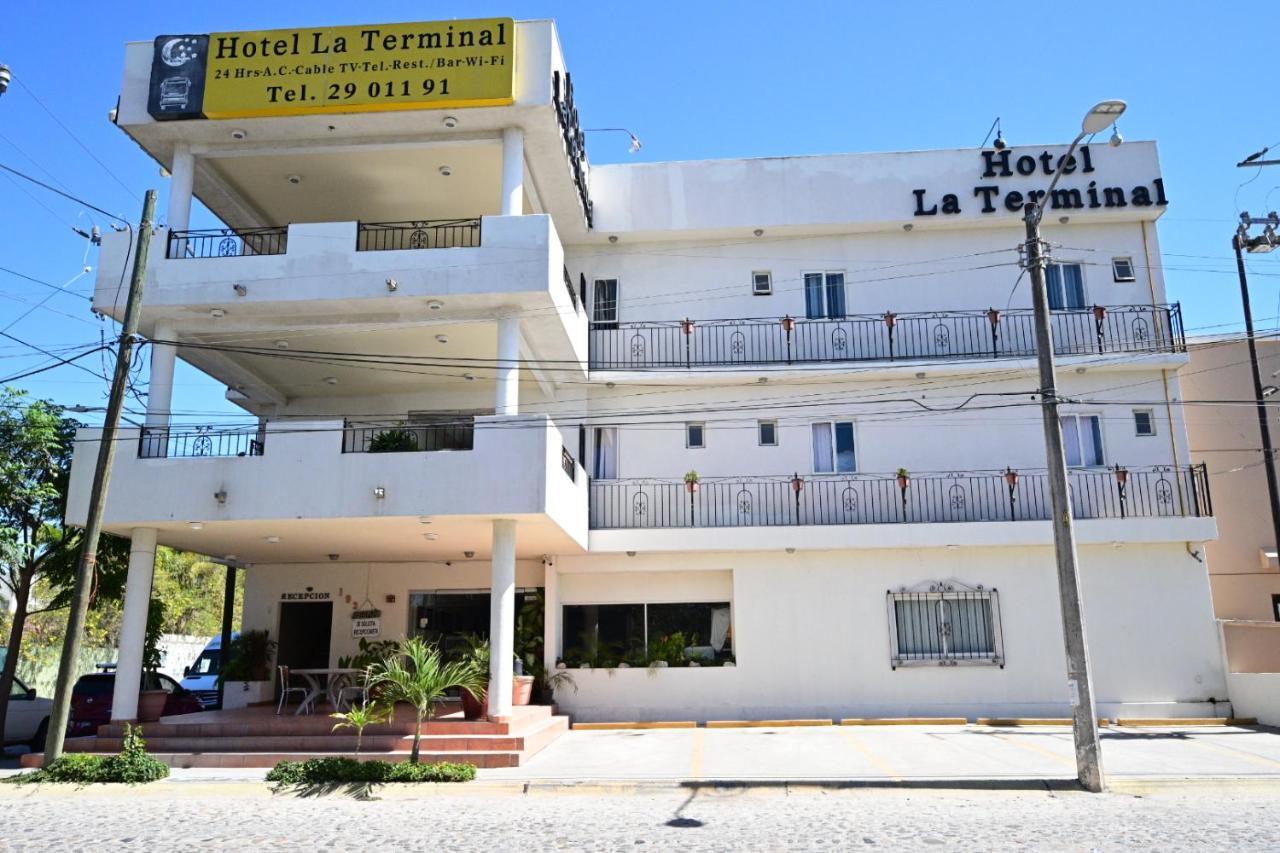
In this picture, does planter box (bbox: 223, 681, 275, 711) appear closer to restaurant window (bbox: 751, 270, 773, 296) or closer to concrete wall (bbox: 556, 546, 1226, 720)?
concrete wall (bbox: 556, 546, 1226, 720)

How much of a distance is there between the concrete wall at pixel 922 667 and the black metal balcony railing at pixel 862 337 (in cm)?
415

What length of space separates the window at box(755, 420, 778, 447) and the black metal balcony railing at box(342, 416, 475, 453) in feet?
19.4

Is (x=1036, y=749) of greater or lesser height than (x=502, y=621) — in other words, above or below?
below

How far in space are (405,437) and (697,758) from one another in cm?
687

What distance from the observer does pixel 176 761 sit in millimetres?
14047

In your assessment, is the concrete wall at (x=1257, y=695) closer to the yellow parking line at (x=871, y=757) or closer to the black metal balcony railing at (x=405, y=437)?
the yellow parking line at (x=871, y=757)

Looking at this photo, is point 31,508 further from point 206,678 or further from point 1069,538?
point 1069,538

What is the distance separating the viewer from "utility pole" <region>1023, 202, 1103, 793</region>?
38.9 ft

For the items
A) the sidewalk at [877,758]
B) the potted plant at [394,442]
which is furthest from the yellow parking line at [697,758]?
the potted plant at [394,442]

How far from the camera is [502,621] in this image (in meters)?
14.8

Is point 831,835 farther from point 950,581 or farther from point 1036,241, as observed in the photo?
point 950,581

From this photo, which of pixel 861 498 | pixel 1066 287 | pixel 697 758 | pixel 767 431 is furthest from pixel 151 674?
pixel 1066 287

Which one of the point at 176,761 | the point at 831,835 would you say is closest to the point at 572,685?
the point at 176,761

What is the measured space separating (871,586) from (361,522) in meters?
9.70
